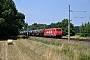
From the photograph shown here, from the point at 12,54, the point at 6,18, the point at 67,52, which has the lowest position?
the point at 12,54

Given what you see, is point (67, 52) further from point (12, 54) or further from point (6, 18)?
point (6, 18)

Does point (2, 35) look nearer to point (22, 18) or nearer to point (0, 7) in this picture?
point (0, 7)

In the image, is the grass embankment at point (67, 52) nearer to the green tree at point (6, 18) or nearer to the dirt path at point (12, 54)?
the dirt path at point (12, 54)

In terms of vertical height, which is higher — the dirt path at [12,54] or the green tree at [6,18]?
the green tree at [6,18]

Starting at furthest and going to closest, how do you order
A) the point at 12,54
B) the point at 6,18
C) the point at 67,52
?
the point at 6,18
the point at 12,54
the point at 67,52

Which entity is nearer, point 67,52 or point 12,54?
point 67,52

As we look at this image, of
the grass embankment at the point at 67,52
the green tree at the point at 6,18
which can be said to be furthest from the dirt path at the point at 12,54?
the green tree at the point at 6,18

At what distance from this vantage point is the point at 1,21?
205 ft

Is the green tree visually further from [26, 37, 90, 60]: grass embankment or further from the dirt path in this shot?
[26, 37, 90, 60]: grass embankment

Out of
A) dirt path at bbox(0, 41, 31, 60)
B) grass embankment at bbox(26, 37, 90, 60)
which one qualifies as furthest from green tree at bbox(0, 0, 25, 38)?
grass embankment at bbox(26, 37, 90, 60)

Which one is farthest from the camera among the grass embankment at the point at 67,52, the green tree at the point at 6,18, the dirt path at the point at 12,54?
the green tree at the point at 6,18

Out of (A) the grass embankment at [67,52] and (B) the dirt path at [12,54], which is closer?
(A) the grass embankment at [67,52]

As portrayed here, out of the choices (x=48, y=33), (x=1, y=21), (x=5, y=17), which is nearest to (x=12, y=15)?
(x=5, y=17)

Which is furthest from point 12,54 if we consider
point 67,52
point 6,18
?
point 6,18
